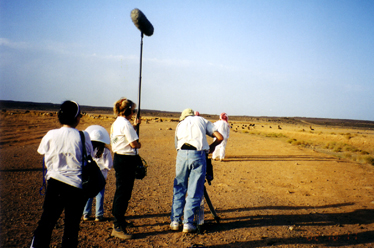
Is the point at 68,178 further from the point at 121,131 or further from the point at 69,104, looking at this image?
the point at 121,131

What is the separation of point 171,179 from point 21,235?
16.2ft

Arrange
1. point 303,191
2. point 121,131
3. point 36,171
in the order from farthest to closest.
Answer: point 36,171
point 303,191
point 121,131

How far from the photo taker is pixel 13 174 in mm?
8055

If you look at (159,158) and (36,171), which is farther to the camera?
(159,158)

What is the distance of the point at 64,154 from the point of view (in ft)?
9.56

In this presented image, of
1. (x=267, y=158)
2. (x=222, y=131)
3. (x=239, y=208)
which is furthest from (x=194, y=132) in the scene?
(x=267, y=158)

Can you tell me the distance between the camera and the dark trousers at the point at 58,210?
2.86 metres

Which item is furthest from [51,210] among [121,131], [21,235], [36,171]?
[36,171]

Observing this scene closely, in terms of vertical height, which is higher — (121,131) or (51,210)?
(121,131)

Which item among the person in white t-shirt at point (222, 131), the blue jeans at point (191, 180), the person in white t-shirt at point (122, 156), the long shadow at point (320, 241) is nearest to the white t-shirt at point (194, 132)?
the blue jeans at point (191, 180)

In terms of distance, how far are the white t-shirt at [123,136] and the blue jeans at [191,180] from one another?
0.86m

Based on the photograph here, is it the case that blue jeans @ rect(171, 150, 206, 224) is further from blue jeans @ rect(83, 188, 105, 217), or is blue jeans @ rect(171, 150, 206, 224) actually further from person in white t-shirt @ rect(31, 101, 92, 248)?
person in white t-shirt @ rect(31, 101, 92, 248)

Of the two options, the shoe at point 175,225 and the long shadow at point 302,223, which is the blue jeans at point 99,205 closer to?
the long shadow at point 302,223

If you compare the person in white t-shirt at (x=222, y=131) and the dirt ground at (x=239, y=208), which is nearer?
the dirt ground at (x=239, y=208)
